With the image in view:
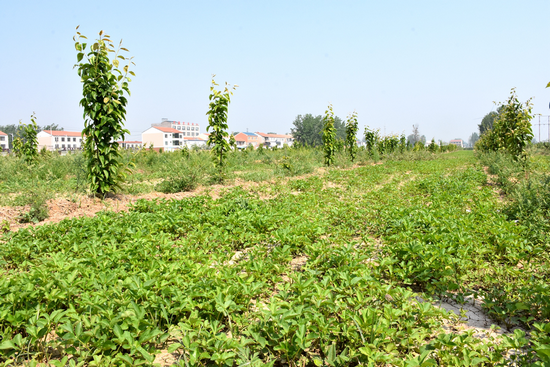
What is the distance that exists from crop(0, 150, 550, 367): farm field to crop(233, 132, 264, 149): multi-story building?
83853 millimetres

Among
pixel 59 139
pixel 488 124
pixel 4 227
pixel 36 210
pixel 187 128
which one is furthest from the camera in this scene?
pixel 187 128

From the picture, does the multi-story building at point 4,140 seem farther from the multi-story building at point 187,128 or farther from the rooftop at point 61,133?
the multi-story building at point 187,128

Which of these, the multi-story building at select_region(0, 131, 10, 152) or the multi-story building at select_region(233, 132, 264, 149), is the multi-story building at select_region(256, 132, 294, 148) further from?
the multi-story building at select_region(0, 131, 10, 152)

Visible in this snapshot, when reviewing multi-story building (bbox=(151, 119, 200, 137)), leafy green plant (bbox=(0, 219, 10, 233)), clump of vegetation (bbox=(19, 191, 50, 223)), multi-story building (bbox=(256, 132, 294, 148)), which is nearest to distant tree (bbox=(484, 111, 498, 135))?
clump of vegetation (bbox=(19, 191, 50, 223))

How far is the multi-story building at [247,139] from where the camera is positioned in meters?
90.8

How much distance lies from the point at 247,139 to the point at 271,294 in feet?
310

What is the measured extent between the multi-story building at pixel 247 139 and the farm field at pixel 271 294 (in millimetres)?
83853

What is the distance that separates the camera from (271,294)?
132 inches

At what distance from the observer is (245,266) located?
3.54m

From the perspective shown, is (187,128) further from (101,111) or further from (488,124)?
(101,111)

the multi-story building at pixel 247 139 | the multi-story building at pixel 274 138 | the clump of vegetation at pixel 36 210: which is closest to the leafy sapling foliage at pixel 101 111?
the clump of vegetation at pixel 36 210

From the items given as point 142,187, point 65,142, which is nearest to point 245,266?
point 142,187

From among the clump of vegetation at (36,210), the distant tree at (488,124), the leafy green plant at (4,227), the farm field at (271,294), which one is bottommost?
the farm field at (271,294)

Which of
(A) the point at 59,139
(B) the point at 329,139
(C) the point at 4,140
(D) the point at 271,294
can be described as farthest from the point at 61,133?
(D) the point at 271,294
